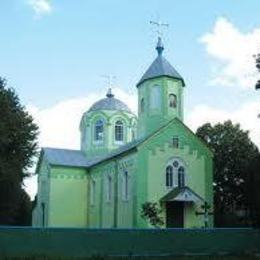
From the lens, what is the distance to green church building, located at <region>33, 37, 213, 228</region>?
4034cm

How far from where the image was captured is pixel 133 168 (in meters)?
40.8

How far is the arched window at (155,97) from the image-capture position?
146 ft

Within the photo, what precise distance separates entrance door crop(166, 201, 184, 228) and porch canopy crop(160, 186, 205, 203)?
1.03 metres

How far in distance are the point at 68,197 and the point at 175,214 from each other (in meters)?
12.8

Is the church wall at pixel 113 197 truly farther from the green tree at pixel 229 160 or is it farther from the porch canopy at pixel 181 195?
the green tree at pixel 229 160

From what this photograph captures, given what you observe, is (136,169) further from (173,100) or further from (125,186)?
(173,100)

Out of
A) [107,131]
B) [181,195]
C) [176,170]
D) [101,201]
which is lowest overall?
[181,195]

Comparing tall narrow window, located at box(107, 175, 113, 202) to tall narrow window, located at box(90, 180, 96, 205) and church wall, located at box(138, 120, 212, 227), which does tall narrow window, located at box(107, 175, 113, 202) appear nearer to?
tall narrow window, located at box(90, 180, 96, 205)

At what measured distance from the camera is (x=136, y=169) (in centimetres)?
4009

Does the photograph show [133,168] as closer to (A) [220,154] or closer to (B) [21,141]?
(B) [21,141]

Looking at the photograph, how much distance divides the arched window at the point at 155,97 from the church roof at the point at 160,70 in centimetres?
89

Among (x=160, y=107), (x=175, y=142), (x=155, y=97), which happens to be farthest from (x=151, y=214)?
(x=155, y=97)

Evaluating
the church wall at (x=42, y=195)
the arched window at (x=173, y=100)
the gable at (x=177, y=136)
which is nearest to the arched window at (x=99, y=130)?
the church wall at (x=42, y=195)

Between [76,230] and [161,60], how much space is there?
20486mm
